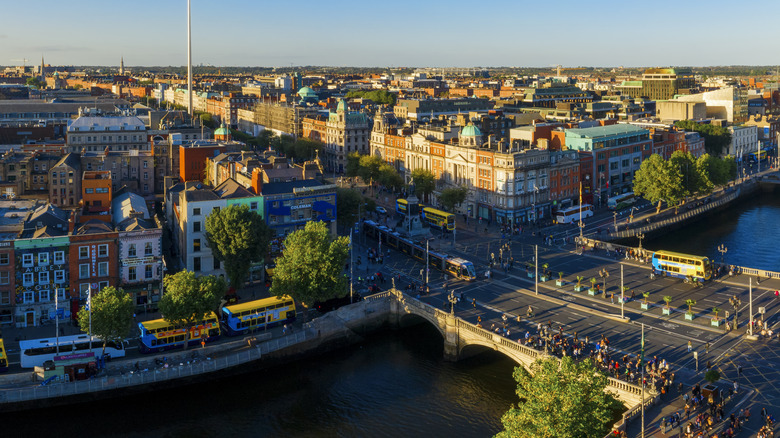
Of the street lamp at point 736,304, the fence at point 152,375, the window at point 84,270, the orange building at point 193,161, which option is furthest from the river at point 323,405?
the orange building at point 193,161

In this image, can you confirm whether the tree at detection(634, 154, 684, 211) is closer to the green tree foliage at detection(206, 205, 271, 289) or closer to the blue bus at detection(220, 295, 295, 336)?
the green tree foliage at detection(206, 205, 271, 289)

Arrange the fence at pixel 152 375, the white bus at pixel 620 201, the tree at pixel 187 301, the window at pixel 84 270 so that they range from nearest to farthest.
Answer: the fence at pixel 152 375 → the tree at pixel 187 301 → the window at pixel 84 270 → the white bus at pixel 620 201

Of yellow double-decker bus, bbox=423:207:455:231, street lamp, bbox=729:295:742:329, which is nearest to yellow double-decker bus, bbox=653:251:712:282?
street lamp, bbox=729:295:742:329

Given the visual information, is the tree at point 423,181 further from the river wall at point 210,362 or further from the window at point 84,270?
the window at point 84,270

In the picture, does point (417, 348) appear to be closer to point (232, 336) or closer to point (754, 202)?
point (232, 336)

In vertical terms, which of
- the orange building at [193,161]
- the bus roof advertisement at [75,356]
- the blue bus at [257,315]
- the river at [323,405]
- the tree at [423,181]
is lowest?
the river at [323,405]

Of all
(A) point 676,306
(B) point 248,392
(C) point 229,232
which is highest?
(C) point 229,232

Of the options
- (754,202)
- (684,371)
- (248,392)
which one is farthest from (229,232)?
(754,202)
